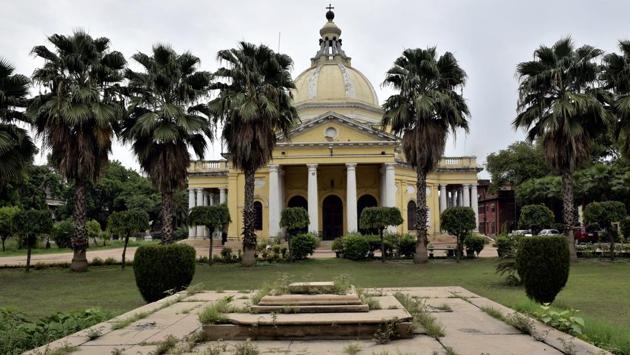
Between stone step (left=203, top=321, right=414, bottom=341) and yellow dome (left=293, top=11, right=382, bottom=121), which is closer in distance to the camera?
stone step (left=203, top=321, right=414, bottom=341)

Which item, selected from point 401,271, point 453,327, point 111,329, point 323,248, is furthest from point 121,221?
point 453,327

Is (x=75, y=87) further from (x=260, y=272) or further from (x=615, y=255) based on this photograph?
(x=615, y=255)

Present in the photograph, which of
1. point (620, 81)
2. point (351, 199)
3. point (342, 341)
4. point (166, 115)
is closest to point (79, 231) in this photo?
point (166, 115)

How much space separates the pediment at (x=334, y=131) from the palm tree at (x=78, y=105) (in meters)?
16.2

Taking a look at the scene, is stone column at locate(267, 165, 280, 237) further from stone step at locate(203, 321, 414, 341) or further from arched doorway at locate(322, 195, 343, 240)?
stone step at locate(203, 321, 414, 341)

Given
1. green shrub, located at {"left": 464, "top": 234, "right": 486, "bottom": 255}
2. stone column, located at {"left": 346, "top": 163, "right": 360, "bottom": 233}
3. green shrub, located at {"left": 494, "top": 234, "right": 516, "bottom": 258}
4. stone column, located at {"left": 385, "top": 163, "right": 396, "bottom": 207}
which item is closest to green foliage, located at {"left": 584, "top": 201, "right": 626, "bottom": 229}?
green shrub, located at {"left": 494, "top": 234, "right": 516, "bottom": 258}

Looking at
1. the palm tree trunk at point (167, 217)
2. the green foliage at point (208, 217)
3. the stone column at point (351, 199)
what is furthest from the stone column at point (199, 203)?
the palm tree trunk at point (167, 217)

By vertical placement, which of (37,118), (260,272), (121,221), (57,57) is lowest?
(260,272)

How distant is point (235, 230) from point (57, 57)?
21.4 metres

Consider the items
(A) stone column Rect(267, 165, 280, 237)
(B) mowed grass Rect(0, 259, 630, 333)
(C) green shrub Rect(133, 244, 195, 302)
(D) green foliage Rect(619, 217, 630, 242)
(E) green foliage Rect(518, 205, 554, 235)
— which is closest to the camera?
(C) green shrub Rect(133, 244, 195, 302)

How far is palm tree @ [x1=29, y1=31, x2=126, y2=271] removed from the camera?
22156 millimetres

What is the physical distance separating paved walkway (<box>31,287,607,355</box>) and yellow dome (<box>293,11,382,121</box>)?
3567 cm

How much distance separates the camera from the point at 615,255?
2761cm

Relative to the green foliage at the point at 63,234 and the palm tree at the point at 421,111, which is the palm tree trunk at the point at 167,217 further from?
the green foliage at the point at 63,234
